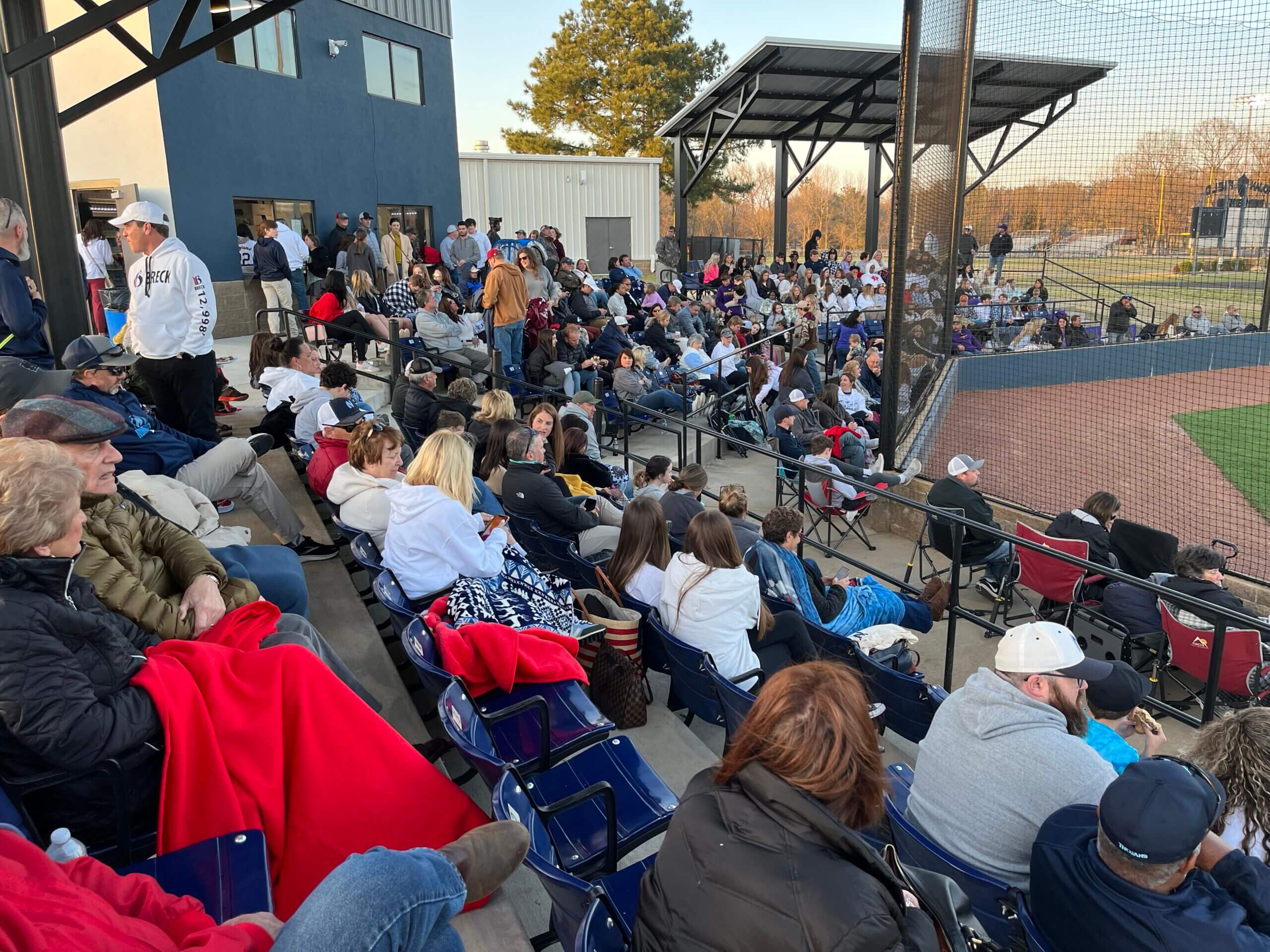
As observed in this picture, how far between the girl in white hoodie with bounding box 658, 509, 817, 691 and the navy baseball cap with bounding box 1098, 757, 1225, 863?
1.66 metres

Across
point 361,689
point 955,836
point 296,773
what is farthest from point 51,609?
point 955,836

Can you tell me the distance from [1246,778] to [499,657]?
2.13m

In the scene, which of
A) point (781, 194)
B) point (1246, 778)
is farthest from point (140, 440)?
point (781, 194)

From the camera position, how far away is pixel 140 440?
4.14 meters

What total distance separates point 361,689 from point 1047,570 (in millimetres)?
4529

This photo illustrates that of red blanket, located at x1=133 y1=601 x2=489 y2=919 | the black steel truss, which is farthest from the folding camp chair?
the black steel truss

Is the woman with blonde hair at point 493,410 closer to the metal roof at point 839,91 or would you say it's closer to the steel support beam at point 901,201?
the steel support beam at point 901,201

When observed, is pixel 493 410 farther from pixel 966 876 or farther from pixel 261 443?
pixel 966 876

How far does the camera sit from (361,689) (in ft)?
9.71

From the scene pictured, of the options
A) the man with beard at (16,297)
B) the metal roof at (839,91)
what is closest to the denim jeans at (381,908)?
the man with beard at (16,297)

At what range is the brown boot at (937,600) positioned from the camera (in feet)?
15.0

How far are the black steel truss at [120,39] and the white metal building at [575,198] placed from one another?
13882mm

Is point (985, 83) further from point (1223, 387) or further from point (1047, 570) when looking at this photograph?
point (1047, 570)

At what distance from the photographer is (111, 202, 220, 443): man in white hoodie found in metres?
4.66
